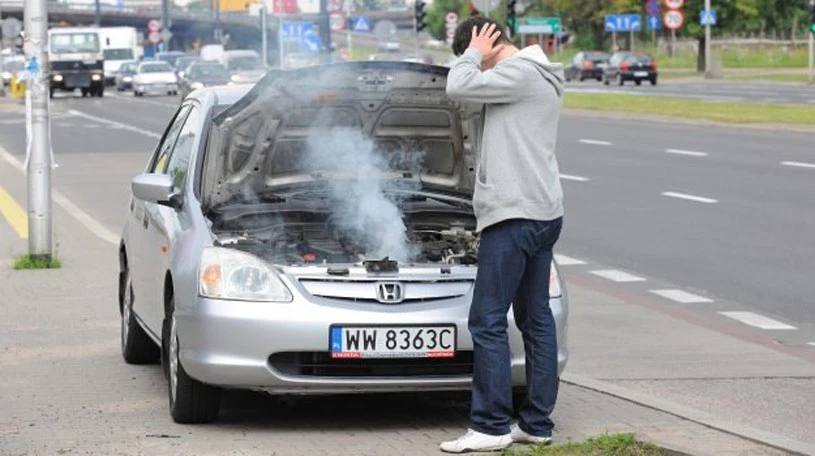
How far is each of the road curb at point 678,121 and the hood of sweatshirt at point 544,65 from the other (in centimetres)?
2912

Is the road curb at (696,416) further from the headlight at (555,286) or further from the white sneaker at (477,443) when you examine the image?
the white sneaker at (477,443)

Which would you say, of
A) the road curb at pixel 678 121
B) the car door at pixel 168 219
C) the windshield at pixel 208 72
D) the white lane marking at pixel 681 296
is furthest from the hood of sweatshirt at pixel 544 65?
the windshield at pixel 208 72

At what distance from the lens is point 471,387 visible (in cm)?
830

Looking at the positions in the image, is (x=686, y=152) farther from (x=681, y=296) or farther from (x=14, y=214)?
(x=681, y=296)

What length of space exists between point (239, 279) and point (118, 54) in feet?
308

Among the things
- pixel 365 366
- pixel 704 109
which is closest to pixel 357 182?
pixel 365 366

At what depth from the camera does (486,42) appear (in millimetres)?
7738

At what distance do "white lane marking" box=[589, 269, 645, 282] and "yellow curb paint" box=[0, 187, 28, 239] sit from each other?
5731 millimetres

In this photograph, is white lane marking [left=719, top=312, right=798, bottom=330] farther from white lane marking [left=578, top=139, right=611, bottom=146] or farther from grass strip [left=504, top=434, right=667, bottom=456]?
white lane marking [left=578, top=139, right=611, bottom=146]

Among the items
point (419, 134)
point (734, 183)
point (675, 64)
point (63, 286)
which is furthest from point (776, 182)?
point (675, 64)

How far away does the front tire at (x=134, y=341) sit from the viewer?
10.5m

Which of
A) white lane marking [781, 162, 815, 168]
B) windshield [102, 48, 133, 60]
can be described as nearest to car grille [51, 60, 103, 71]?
windshield [102, 48, 133, 60]

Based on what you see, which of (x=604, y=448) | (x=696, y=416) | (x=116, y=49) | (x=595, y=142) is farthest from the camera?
(x=116, y=49)

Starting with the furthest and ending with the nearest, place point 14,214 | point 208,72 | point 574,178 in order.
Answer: point 208,72, point 574,178, point 14,214
